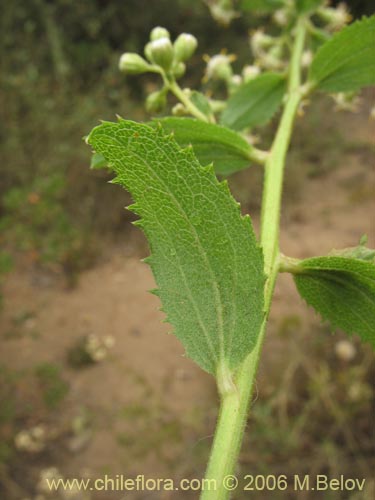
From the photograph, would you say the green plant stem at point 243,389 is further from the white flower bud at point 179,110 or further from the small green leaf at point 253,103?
the small green leaf at point 253,103

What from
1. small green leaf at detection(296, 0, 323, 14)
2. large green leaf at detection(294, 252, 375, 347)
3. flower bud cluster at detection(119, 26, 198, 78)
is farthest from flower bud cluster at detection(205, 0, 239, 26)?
large green leaf at detection(294, 252, 375, 347)

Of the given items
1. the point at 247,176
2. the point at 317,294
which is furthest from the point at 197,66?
the point at 317,294

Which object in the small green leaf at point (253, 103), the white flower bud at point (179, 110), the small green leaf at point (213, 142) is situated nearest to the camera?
the small green leaf at point (213, 142)

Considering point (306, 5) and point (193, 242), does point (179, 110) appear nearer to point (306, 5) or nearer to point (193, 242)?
point (193, 242)

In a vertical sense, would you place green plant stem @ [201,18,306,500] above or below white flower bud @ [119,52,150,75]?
below

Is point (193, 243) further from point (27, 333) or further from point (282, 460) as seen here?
point (27, 333)

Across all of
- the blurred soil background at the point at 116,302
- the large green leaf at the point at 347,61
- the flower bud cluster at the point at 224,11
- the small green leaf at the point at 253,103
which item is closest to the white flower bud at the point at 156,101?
the small green leaf at the point at 253,103

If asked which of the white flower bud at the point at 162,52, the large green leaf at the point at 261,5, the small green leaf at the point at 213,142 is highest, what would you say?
the large green leaf at the point at 261,5

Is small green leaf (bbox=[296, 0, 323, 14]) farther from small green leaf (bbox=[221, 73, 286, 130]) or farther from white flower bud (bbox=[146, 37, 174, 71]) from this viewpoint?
white flower bud (bbox=[146, 37, 174, 71])
